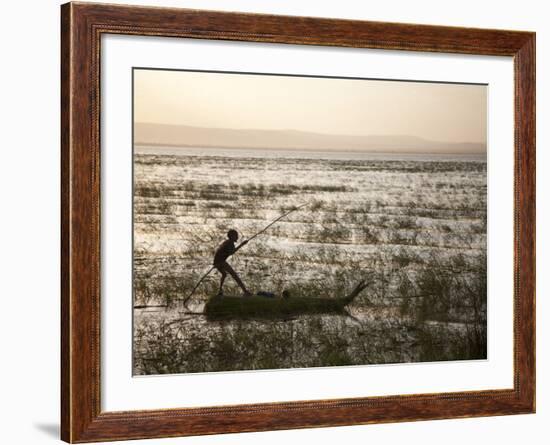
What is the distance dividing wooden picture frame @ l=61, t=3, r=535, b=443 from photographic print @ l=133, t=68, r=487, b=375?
12 cm

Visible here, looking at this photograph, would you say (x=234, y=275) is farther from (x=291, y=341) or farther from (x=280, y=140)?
(x=280, y=140)

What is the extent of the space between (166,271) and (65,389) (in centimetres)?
43

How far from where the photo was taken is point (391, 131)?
323 cm

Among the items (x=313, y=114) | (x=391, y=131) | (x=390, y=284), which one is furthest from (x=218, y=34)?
(x=390, y=284)

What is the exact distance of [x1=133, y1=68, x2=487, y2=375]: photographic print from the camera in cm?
304

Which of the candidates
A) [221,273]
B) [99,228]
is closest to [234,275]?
[221,273]

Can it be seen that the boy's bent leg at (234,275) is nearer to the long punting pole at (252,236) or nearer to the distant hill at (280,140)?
the long punting pole at (252,236)

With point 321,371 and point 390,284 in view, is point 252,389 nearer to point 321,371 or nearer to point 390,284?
point 321,371

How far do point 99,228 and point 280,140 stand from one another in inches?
23.2

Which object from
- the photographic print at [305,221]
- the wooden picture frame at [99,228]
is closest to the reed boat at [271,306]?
the photographic print at [305,221]

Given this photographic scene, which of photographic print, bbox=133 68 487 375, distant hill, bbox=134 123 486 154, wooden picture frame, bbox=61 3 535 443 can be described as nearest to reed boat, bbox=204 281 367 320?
photographic print, bbox=133 68 487 375

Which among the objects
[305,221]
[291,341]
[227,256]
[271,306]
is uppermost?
[305,221]

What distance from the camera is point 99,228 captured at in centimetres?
295

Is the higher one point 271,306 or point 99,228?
point 99,228
